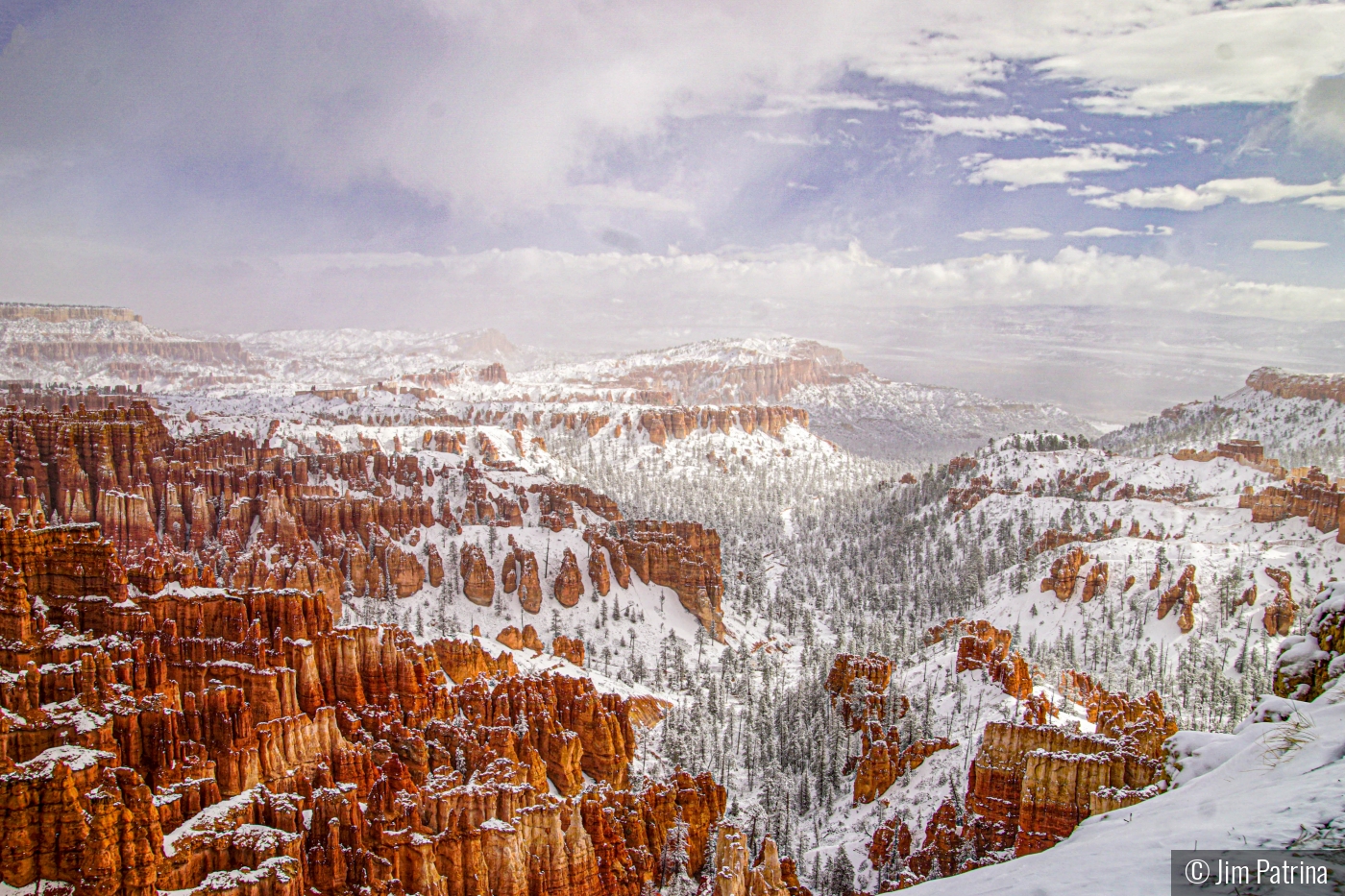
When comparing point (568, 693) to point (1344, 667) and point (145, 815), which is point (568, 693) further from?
point (1344, 667)

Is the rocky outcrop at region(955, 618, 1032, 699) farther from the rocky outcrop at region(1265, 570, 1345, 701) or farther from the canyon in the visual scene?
the rocky outcrop at region(1265, 570, 1345, 701)

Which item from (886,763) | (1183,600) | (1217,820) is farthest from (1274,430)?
(1217,820)

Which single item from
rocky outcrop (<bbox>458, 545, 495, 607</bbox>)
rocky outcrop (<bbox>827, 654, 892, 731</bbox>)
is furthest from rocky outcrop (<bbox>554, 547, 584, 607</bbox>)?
rocky outcrop (<bbox>827, 654, 892, 731</bbox>)

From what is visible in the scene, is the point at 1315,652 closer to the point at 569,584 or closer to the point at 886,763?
the point at 886,763

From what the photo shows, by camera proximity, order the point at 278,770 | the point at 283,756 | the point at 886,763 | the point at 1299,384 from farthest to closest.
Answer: the point at 1299,384 → the point at 886,763 → the point at 283,756 → the point at 278,770

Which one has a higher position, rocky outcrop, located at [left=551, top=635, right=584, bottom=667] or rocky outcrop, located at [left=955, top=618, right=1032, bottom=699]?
rocky outcrop, located at [left=955, top=618, right=1032, bottom=699]

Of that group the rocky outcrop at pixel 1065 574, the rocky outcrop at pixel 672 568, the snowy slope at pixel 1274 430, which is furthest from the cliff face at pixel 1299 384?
the rocky outcrop at pixel 672 568

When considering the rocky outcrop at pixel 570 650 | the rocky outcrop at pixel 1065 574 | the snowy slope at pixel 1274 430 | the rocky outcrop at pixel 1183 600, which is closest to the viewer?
the rocky outcrop at pixel 570 650

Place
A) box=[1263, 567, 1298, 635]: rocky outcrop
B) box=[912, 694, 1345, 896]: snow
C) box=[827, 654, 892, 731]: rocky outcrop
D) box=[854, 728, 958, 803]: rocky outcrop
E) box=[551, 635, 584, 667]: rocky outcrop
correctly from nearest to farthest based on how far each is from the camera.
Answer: box=[912, 694, 1345, 896]: snow, box=[854, 728, 958, 803]: rocky outcrop, box=[827, 654, 892, 731]: rocky outcrop, box=[551, 635, 584, 667]: rocky outcrop, box=[1263, 567, 1298, 635]: rocky outcrop

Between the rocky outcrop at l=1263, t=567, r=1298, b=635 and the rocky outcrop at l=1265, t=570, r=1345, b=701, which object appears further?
the rocky outcrop at l=1263, t=567, r=1298, b=635

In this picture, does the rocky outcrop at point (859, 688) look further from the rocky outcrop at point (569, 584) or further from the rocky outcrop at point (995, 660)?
the rocky outcrop at point (569, 584)

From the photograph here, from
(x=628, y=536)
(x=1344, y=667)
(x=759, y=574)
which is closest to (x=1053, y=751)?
(x=1344, y=667)
